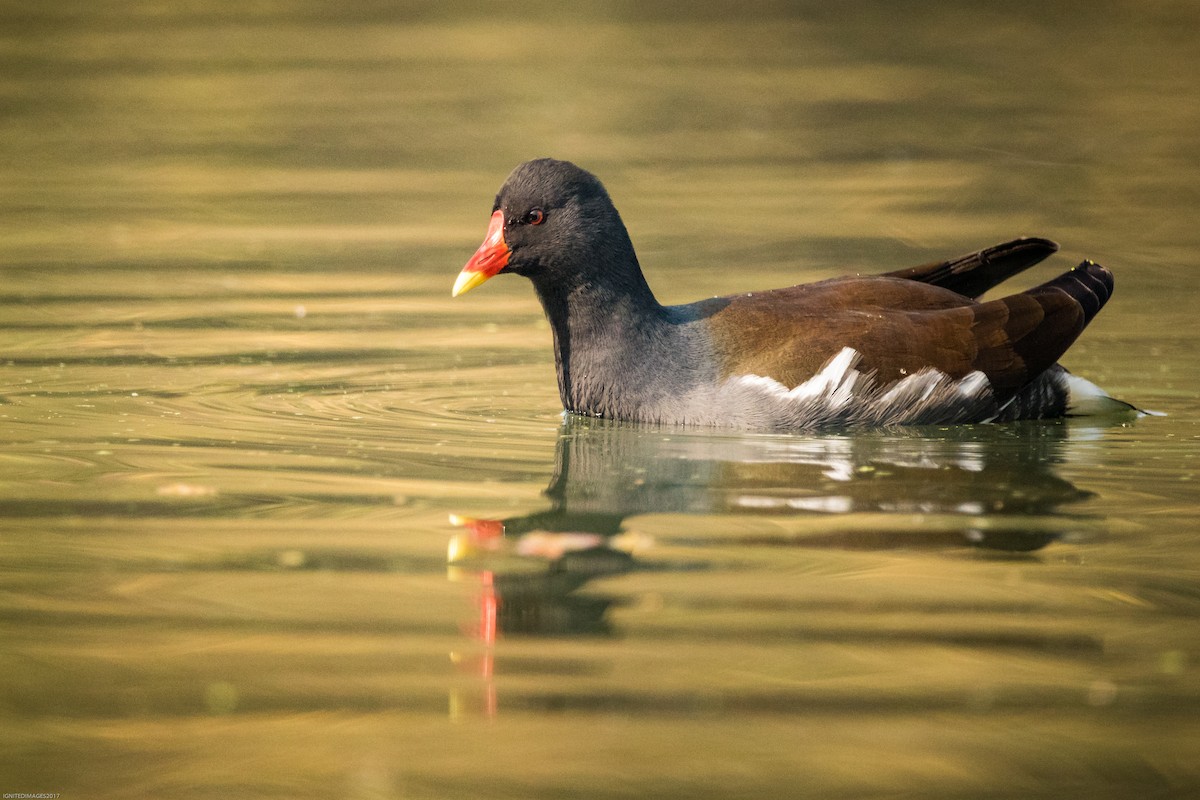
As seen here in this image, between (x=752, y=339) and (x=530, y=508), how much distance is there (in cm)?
147

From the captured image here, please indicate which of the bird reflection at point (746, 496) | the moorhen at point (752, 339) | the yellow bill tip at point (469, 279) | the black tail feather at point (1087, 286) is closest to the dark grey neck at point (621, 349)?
the moorhen at point (752, 339)

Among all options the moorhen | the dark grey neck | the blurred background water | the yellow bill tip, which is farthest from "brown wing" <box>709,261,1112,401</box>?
the yellow bill tip

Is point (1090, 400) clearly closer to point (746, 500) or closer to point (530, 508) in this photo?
point (746, 500)

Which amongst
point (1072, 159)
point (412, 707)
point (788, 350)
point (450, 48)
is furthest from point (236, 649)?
point (450, 48)

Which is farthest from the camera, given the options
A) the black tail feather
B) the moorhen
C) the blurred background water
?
the black tail feather

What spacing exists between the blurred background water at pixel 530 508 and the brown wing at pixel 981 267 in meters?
0.75

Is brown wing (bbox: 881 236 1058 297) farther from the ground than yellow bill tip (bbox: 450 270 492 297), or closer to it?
farther from the ground

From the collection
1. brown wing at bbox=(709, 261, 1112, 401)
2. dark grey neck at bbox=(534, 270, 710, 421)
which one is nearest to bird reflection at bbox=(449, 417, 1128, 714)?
dark grey neck at bbox=(534, 270, 710, 421)

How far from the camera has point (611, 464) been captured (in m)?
6.97

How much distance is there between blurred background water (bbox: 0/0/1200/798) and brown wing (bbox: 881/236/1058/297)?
2.47 feet

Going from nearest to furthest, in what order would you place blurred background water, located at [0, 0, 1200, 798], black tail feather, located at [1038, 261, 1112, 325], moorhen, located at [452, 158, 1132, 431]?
blurred background water, located at [0, 0, 1200, 798] → moorhen, located at [452, 158, 1132, 431] → black tail feather, located at [1038, 261, 1112, 325]

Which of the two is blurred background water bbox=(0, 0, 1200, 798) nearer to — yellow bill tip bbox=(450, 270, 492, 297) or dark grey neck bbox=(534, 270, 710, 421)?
dark grey neck bbox=(534, 270, 710, 421)

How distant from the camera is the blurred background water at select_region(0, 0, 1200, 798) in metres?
4.32

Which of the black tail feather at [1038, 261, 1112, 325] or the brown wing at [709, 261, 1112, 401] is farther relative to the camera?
the black tail feather at [1038, 261, 1112, 325]
